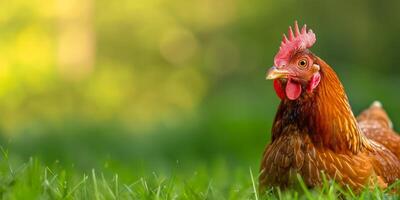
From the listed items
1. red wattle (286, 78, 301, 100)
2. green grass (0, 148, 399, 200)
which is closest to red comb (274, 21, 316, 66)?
red wattle (286, 78, 301, 100)

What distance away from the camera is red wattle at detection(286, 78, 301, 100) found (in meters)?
4.23

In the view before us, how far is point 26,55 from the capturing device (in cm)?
3022

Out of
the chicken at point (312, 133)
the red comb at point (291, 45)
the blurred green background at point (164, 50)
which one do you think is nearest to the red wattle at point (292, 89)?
the chicken at point (312, 133)

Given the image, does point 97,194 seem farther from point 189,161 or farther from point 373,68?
point 373,68

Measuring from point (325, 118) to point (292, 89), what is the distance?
0.23 meters

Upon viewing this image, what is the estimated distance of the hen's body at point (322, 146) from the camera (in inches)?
163

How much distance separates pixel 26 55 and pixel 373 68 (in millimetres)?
12487

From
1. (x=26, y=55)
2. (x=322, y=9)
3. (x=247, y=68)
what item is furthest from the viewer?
(x=247, y=68)

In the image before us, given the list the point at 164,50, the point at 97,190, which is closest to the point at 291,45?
the point at 97,190

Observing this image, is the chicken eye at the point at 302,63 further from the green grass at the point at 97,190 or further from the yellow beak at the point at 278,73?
the green grass at the point at 97,190

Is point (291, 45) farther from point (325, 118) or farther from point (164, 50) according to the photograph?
point (164, 50)

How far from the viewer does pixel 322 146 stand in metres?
Answer: 4.24

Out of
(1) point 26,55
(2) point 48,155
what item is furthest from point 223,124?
(1) point 26,55

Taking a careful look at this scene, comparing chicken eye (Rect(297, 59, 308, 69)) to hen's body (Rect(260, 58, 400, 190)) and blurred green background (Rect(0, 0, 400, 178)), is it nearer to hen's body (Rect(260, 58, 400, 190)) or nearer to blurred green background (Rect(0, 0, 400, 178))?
hen's body (Rect(260, 58, 400, 190))
